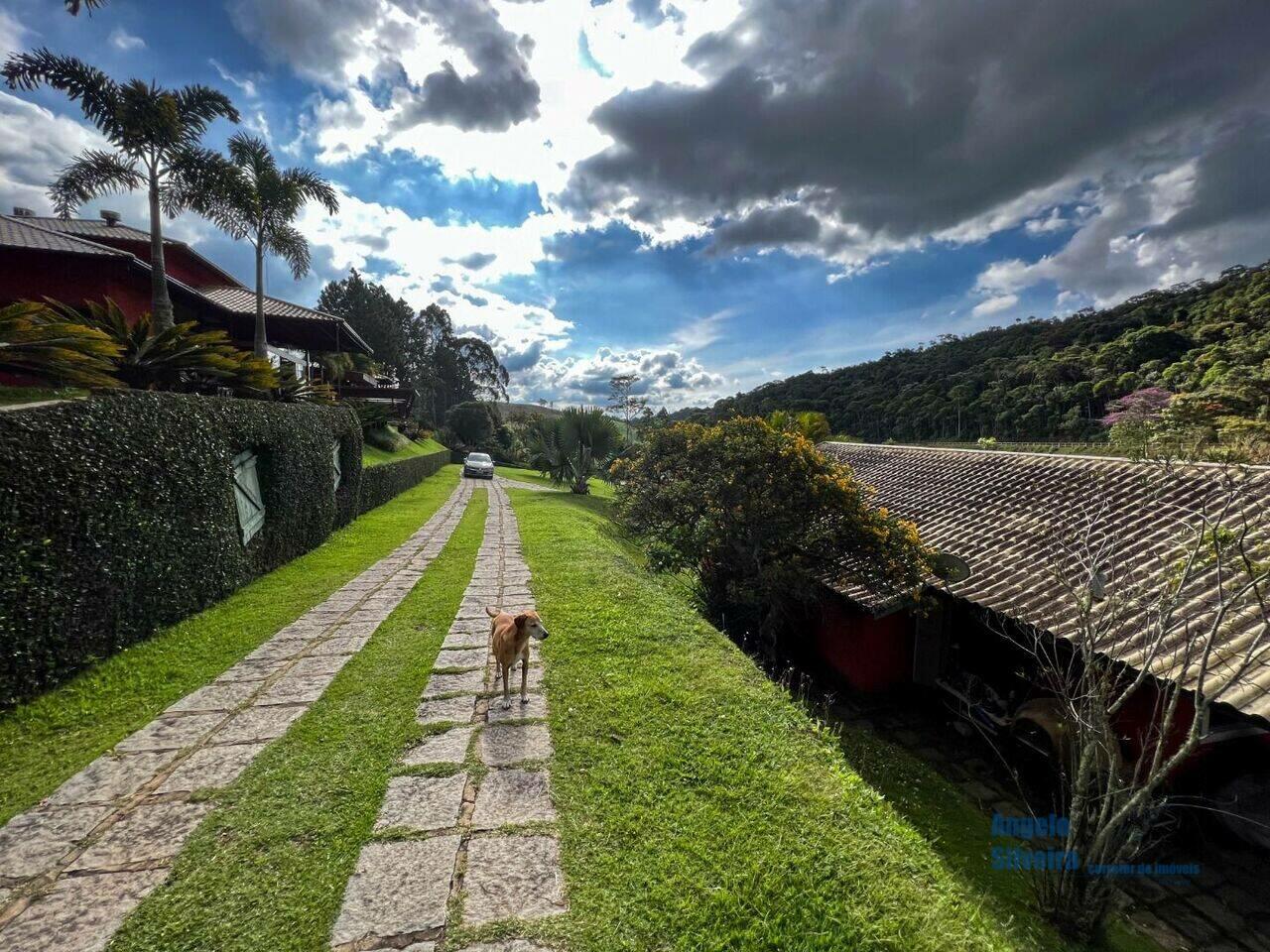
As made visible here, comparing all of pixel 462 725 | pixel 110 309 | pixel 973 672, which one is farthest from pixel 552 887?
pixel 110 309

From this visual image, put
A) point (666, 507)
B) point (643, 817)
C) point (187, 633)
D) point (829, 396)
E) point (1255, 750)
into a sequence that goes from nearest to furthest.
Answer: point (643, 817), point (1255, 750), point (187, 633), point (666, 507), point (829, 396)

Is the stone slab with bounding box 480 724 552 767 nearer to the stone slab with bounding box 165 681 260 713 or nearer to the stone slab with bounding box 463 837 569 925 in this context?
the stone slab with bounding box 463 837 569 925

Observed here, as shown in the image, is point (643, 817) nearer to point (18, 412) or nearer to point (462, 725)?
point (462, 725)

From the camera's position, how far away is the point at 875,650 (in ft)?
25.1

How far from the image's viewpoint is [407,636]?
516cm

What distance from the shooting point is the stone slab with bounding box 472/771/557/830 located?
2.66m

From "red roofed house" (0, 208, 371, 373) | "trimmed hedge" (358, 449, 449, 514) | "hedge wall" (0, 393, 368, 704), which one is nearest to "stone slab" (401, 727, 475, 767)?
"hedge wall" (0, 393, 368, 704)

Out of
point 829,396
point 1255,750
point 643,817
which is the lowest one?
point 1255,750

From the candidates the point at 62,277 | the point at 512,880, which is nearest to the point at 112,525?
the point at 512,880

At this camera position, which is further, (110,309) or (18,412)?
(110,309)

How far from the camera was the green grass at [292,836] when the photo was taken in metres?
2.00

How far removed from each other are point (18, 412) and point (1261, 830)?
1081cm

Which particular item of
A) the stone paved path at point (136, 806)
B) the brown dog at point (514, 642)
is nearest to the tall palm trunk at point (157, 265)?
the stone paved path at point (136, 806)

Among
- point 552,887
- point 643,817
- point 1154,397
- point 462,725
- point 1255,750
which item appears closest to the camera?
point 552,887
